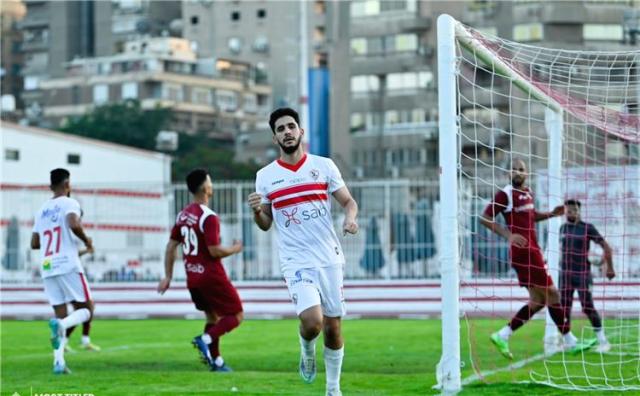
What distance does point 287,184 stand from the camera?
11.6 m

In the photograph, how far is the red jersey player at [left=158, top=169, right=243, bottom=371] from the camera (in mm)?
15266

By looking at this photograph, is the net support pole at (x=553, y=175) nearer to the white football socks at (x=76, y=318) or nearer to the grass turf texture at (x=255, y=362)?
the grass turf texture at (x=255, y=362)

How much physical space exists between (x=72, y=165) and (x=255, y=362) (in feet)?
113

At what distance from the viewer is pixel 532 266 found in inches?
632

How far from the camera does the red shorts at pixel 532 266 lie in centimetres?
1605

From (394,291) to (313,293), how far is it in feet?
61.6

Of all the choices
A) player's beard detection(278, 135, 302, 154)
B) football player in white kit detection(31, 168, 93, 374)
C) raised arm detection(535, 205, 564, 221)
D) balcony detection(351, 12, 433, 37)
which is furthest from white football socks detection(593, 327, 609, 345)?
balcony detection(351, 12, 433, 37)

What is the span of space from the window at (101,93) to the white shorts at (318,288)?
96672mm

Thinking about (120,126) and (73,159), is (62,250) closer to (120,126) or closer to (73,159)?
(73,159)

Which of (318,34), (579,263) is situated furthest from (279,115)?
(318,34)

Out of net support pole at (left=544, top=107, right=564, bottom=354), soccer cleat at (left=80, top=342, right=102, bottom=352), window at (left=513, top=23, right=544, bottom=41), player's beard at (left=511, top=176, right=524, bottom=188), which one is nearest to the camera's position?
player's beard at (left=511, top=176, right=524, bottom=188)

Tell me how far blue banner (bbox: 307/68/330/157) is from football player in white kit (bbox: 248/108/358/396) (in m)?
27.2

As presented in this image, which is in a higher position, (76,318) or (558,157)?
(558,157)

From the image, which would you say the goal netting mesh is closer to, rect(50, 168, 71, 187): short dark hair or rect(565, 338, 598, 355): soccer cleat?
rect(565, 338, 598, 355): soccer cleat
